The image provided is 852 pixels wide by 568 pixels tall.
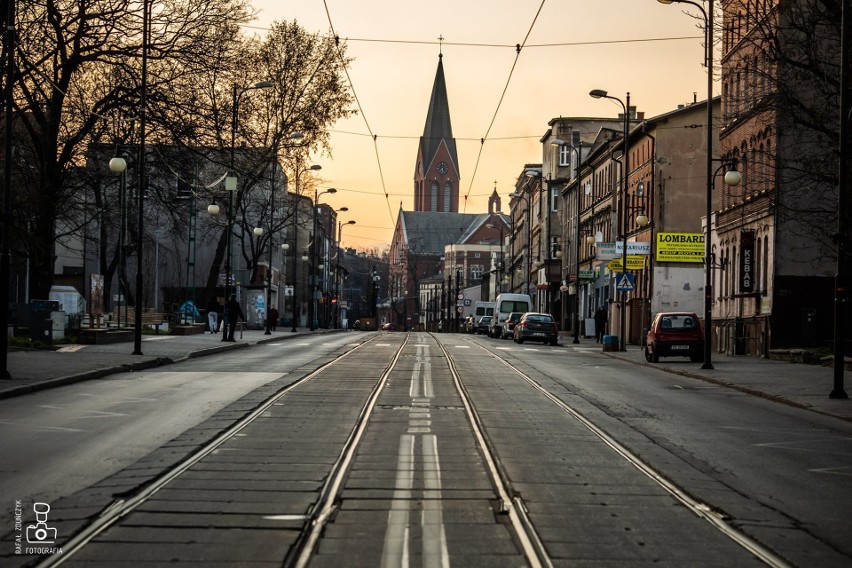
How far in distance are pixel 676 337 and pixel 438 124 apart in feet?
426

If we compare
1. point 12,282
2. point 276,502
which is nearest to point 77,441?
point 276,502

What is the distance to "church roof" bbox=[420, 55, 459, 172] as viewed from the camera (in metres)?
156

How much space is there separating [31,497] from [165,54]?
2640 centimetres

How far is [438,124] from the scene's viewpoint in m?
165

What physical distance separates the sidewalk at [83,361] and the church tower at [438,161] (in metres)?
119

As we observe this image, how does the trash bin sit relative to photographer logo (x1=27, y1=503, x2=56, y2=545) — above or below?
above

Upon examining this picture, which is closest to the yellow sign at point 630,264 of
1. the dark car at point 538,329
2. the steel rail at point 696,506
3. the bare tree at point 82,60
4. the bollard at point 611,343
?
the bollard at point 611,343

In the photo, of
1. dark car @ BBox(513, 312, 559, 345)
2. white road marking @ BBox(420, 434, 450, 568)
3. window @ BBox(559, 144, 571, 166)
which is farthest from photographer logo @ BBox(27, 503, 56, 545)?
window @ BBox(559, 144, 571, 166)

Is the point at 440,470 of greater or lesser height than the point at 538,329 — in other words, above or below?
below

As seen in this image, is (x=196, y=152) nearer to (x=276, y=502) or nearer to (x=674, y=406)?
(x=674, y=406)

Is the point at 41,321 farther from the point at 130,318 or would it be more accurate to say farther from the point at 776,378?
the point at 776,378

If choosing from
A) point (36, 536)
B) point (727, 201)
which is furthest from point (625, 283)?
point (36, 536)

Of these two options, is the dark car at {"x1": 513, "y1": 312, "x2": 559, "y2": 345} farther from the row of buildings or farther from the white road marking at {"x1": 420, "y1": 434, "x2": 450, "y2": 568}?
the white road marking at {"x1": 420, "y1": 434, "x2": 450, "y2": 568}

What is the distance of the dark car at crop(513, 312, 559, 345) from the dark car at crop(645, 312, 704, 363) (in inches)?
754
